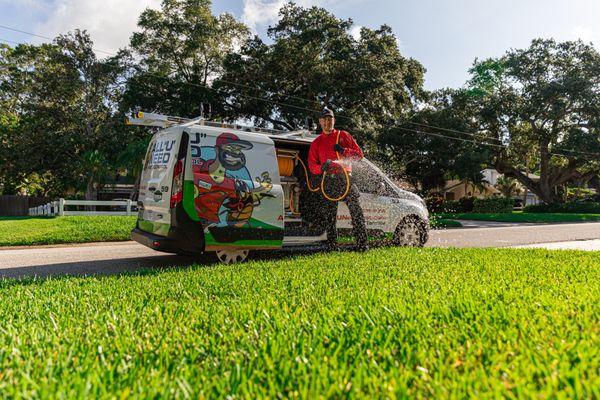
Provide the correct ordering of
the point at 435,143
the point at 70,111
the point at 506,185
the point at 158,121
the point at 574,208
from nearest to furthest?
the point at 158,121 < the point at 70,111 < the point at 574,208 < the point at 435,143 < the point at 506,185

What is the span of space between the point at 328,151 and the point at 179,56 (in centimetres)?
2709

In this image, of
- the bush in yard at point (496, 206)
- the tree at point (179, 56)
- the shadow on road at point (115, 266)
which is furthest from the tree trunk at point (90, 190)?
the bush in yard at point (496, 206)

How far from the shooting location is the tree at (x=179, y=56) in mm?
29750

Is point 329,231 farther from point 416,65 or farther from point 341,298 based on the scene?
point 416,65

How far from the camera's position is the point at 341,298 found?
338 centimetres

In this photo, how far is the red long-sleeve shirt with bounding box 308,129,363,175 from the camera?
285 inches

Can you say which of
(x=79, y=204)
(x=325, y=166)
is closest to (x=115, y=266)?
(x=325, y=166)

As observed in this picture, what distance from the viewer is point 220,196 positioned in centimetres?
627

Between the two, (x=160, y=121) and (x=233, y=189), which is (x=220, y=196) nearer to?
(x=233, y=189)

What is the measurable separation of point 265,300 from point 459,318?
1.43m

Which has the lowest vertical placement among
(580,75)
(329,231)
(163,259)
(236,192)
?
(163,259)

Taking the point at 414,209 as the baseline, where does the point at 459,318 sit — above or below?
below

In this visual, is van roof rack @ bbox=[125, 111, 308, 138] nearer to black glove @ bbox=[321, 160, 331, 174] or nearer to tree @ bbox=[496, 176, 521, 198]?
black glove @ bbox=[321, 160, 331, 174]

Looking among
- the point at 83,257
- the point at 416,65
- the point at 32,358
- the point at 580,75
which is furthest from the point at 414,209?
the point at 580,75
